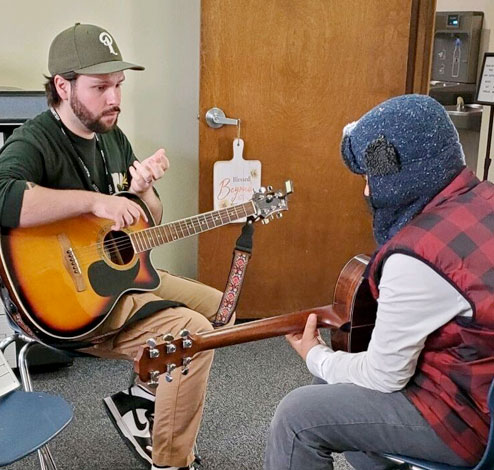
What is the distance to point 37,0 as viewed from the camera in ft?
8.64

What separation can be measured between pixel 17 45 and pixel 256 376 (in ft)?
4.87

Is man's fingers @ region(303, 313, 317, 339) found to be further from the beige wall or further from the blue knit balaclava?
the beige wall

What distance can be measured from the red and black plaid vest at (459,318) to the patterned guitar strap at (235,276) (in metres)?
0.66

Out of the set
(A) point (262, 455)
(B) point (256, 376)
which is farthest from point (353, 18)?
(A) point (262, 455)

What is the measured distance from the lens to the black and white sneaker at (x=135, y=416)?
2.00 meters

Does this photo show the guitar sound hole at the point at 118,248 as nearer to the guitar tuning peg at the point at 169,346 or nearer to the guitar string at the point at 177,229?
the guitar string at the point at 177,229

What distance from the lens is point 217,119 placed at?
2.70m

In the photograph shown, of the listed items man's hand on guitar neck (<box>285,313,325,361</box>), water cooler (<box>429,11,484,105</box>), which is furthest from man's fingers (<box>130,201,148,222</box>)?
water cooler (<box>429,11,484,105</box>)

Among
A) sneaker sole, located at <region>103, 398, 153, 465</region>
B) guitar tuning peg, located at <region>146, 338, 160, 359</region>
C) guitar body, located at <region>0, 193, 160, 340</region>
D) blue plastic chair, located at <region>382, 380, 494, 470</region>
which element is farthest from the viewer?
sneaker sole, located at <region>103, 398, 153, 465</region>

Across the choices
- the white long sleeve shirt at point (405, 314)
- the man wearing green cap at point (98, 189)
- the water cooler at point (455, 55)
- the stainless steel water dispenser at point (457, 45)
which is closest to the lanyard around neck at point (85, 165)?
the man wearing green cap at point (98, 189)

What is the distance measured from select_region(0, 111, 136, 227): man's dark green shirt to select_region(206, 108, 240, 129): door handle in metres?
0.71

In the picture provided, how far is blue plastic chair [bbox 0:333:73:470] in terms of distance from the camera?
4.74 feet

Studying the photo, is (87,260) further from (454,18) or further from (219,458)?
(454,18)

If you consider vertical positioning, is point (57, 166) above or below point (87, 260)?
above
